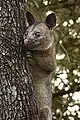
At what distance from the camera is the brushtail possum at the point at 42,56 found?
334 centimetres

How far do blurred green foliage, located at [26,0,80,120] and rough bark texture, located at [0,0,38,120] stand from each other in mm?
3082

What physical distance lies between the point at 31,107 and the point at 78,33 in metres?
3.47

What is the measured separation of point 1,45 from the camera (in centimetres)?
285

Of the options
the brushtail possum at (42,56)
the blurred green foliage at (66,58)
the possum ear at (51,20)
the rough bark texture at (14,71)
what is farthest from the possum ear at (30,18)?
the blurred green foliage at (66,58)

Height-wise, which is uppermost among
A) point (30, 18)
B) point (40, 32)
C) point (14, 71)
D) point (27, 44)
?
point (30, 18)

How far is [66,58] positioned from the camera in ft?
20.3

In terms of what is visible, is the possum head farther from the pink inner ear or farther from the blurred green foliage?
the blurred green foliage

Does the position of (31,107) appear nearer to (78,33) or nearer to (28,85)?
(28,85)

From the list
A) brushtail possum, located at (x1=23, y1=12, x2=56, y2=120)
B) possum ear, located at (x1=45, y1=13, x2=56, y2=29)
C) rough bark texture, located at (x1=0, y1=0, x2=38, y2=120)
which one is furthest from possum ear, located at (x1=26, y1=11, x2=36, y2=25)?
rough bark texture, located at (x1=0, y1=0, x2=38, y2=120)

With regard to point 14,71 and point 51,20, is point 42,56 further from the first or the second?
point 14,71

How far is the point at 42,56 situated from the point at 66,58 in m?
2.72

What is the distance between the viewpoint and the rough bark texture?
2729 mm

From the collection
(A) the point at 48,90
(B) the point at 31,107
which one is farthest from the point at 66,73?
(B) the point at 31,107

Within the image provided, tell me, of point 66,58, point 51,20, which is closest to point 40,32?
point 51,20
